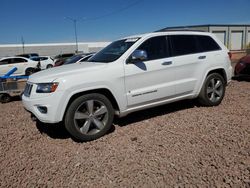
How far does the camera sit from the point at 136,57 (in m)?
3.82

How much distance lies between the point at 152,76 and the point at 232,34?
39453 millimetres

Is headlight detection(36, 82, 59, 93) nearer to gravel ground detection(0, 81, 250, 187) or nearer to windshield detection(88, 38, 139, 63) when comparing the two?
gravel ground detection(0, 81, 250, 187)

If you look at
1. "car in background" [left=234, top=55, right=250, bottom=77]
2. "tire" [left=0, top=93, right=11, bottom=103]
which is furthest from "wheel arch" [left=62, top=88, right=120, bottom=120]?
"car in background" [left=234, top=55, right=250, bottom=77]

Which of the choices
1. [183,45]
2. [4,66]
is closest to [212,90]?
[183,45]

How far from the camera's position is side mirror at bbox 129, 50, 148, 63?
3779mm

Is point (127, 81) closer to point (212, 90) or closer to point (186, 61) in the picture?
point (186, 61)

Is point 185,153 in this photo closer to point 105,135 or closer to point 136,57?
point 105,135

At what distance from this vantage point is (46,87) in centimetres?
341

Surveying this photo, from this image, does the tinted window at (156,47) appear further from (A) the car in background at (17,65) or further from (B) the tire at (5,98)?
(A) the car in background at (17,65)

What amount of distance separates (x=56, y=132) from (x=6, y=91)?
4072mm

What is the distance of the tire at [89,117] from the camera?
11.5ft

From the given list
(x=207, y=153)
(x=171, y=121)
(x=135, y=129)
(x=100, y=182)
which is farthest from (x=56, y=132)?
(x=207, y=153)

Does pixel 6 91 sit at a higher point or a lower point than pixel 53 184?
higher

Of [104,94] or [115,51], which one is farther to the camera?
[115,51]
